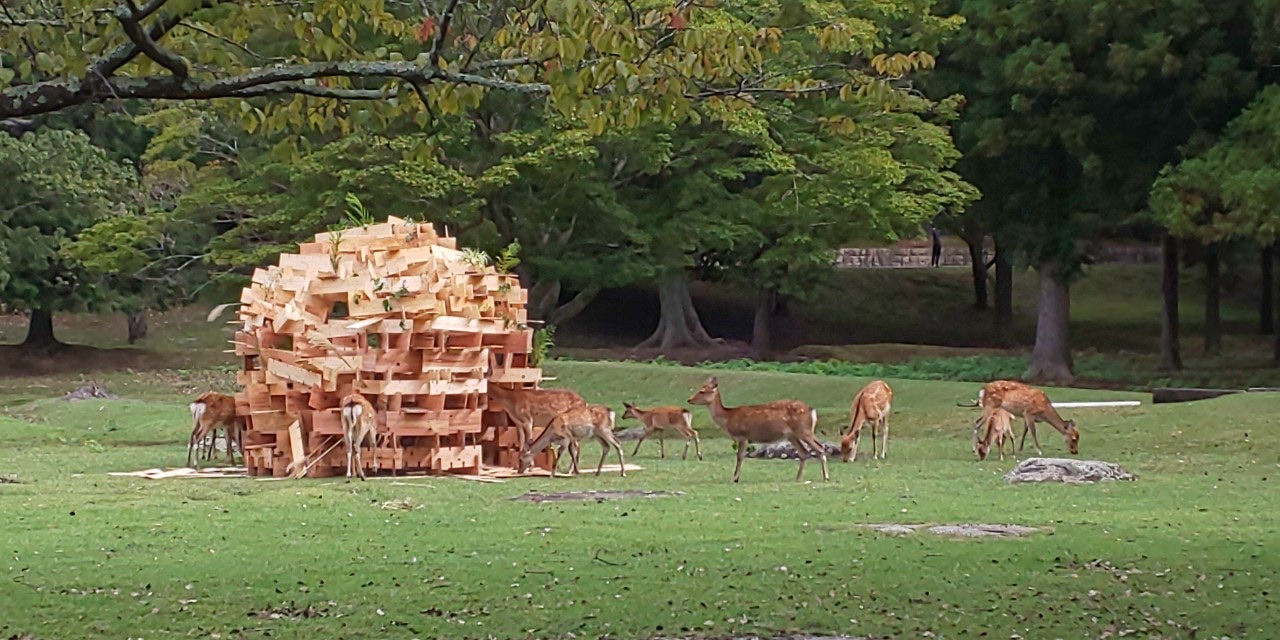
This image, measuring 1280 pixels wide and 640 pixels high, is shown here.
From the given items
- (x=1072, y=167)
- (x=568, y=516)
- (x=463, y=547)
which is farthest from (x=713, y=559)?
(x=1072, y=167)

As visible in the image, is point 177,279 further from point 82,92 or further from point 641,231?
point 82,92

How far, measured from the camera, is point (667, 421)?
22047 millimetres

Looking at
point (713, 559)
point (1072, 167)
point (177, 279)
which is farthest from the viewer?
point (177, 279)

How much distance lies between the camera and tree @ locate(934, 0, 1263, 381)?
34.3 metres

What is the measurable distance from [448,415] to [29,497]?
449 centimetres

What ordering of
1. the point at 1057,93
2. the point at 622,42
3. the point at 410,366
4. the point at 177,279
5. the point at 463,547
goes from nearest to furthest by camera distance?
the point at 622,42 < the point at 463,547 < the point at 410,366 < the point at 1057,93 < the point at 177,279

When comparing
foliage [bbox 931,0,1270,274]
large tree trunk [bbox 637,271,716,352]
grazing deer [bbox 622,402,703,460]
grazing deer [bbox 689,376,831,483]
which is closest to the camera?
grazing deer [bbox 689,376,831,483]

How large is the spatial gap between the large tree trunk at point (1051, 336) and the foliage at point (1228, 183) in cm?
854

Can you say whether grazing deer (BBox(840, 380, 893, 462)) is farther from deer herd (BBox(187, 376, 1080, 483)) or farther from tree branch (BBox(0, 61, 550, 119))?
tree branch (BBox(0, 61, 550, 119))

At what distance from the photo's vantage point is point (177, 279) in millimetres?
45562

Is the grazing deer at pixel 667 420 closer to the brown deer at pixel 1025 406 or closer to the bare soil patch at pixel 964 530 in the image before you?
the brown deer at pixel 1025 406

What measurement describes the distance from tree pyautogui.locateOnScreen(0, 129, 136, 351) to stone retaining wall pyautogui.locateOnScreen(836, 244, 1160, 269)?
34.5 metres

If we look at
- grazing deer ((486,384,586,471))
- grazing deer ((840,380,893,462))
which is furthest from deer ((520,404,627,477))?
grazing deer ((840,380,893,462))

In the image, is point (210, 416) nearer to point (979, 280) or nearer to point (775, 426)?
point (775, 426)
